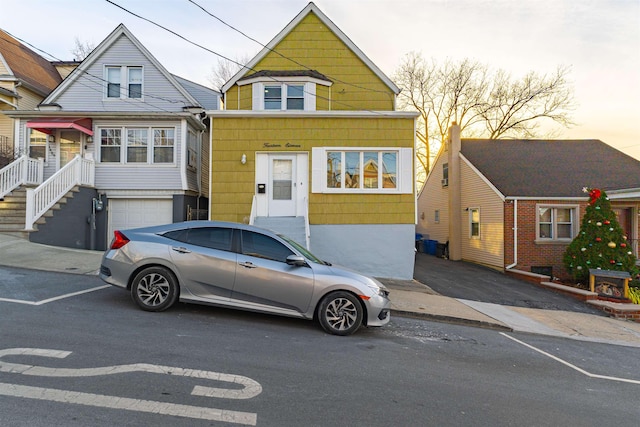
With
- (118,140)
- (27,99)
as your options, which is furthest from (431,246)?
(27,99)

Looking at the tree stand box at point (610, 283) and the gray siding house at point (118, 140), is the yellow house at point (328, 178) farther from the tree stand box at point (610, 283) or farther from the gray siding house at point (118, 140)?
the tree stand box at point (610, 283)

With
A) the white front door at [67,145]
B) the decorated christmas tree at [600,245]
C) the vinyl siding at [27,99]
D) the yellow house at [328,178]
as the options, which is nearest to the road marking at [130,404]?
the yellow house at [328,178]

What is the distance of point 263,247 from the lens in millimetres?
6043

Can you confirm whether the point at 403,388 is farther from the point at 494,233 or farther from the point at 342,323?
the point at 494,233

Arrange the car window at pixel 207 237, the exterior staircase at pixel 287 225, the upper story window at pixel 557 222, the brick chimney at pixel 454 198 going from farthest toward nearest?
the brick chimney at pixel 454 198 → the upper story window at pixel 557 222 → the exterior staircase at pixel 287 225 → the car window at pixel 207 237

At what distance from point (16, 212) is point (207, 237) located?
31.3ft

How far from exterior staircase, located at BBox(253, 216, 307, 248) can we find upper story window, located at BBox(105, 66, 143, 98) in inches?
343

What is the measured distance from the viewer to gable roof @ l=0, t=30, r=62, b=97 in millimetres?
17375

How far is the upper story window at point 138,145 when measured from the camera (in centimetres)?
1441

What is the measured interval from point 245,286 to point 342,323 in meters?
1.55

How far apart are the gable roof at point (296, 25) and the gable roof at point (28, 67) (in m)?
10.4

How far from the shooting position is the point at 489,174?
17.3 meters

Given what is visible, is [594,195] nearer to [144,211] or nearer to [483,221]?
[483,221]

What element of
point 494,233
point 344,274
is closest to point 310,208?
point 344,274
